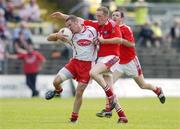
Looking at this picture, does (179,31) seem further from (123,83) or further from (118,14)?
(118,14)

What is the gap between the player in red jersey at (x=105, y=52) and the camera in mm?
17906

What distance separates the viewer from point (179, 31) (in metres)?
40.8

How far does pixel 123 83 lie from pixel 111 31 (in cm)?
1631

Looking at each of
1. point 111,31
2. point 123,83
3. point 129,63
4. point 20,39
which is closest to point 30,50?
point 20,39

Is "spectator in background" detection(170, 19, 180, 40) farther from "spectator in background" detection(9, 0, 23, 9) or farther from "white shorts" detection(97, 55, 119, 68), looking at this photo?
"white shorts" detection(97, 55, 119, 68)

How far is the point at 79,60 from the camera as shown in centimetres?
1811

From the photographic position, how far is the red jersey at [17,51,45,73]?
3350 centimetres

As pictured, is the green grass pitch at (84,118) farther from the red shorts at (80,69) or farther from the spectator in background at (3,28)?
the spectator in background at (3,28)

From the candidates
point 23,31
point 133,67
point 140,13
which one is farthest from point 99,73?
point 140,13

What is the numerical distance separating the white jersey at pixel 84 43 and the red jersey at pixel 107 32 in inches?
11.2

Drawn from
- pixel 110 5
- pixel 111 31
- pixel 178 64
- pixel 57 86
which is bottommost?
pixel 178 64

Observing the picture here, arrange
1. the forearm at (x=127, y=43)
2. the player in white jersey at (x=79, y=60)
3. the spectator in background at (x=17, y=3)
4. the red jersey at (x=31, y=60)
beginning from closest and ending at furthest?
the player in white jersey at (x=79, y=60)
the forearm at (x=127, y=43)
the red jersey at (x=31, y=60)
the spectator in background at (x=17, y=3)

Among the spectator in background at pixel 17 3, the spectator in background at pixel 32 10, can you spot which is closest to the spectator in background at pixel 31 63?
the spectator in background at pixel 32 10

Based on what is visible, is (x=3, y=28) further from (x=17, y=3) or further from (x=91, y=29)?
(x=91, y=29)
